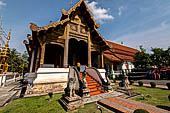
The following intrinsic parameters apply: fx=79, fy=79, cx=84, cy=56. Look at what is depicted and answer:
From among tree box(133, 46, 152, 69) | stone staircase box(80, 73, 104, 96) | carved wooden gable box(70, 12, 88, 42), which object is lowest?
stone staircase box(80, 73, 104, 96)

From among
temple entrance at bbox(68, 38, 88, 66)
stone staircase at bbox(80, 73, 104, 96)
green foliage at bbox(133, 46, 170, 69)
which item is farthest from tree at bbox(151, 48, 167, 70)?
stone staircase at bbox(80, 73, 104, 96)

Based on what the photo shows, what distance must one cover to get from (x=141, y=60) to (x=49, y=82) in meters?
17.3

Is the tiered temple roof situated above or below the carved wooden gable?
below

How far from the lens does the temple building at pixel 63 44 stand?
23.3 ft

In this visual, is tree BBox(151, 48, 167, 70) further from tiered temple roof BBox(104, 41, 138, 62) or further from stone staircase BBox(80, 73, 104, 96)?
stone staircase BBox(80, 73, 104, 96)

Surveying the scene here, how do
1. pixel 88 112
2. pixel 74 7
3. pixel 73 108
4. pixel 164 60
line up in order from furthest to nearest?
pixel 164 60
pixel 74 7
pixel 73 108
pixel 88 112

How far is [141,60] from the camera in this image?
16.1 m

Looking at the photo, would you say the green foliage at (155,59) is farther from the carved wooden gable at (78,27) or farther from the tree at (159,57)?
the carved wooden gable at (78,27)

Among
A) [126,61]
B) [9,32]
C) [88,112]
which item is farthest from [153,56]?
[9,32]

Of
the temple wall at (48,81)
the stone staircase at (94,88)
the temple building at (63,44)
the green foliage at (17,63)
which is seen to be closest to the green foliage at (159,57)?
the temple building at (63,44)

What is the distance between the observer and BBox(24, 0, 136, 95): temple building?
280 inches

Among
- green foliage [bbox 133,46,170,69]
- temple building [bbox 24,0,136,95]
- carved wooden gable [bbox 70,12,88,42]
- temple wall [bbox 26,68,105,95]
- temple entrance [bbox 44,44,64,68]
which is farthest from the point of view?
green foliage [bbox 133,46,170,69]

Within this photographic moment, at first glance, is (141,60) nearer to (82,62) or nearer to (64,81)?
(82,62)

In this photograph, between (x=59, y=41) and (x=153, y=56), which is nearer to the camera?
(x=59, y=41)
